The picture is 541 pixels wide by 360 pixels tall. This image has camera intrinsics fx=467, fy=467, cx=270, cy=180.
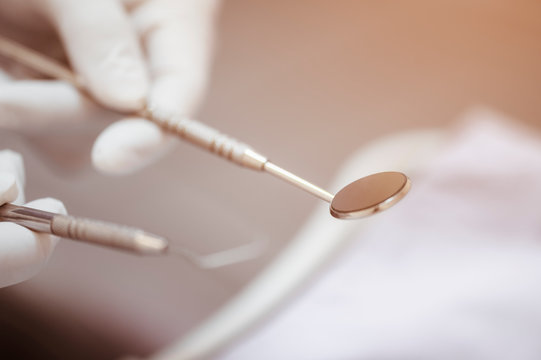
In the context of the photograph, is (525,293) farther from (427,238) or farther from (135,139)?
(135,139)

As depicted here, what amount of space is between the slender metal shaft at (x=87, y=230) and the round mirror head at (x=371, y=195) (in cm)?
13

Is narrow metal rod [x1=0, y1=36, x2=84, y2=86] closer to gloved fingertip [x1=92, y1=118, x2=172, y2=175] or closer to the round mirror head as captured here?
gloved fingertip [x1=92, y1=118, x2=172, y2=175]

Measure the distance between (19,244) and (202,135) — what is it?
182 millimetres

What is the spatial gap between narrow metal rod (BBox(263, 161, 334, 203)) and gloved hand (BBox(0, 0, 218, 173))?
158mm

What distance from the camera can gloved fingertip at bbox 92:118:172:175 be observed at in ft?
1.58

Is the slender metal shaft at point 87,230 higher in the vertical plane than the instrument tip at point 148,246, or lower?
higher

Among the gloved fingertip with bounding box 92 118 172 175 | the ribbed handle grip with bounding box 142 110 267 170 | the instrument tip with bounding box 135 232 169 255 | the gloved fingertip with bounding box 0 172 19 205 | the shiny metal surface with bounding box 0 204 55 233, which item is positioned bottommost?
the instrument tip with bounding box 135 232 169 255

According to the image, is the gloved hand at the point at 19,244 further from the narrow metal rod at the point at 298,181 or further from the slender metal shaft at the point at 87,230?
the narrow metal rod at the point at 298,181

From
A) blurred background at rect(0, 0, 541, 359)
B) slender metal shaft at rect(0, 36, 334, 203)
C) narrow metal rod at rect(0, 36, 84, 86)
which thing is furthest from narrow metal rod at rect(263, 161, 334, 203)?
narrow metal rod at rect(0, 36, 84, 86)

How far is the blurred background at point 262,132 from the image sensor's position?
0.48m

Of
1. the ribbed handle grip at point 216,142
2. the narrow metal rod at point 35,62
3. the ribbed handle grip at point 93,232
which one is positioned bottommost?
the ribbed handle grip at point 93,232

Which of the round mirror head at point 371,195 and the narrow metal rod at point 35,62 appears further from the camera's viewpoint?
the narrow metal rod at point 35,62

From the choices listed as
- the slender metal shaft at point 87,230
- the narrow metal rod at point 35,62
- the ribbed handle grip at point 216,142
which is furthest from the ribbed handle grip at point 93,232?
the narrow metal rod at point 35,62

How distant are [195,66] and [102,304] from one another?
343 millimetres
